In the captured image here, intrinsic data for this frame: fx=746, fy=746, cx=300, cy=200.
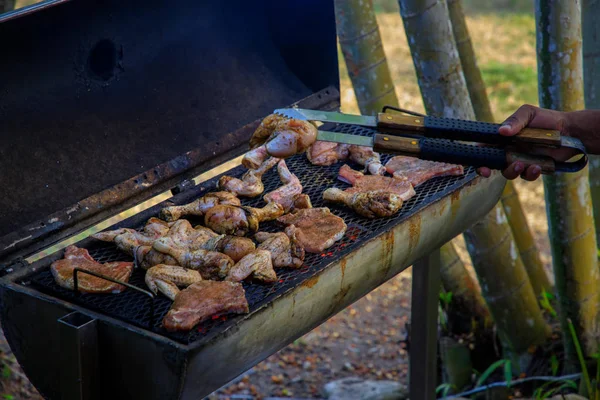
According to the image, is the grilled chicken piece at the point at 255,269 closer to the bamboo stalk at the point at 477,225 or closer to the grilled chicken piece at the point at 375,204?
the grilled chicken piece at the point at 375,204

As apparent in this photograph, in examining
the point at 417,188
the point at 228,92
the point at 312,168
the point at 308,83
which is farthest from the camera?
the point at 308,83

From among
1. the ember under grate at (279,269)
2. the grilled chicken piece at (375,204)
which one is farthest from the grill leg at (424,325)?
the grilled chicken piece at (375,204)

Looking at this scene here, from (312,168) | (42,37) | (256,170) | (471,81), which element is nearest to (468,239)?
(471,81)

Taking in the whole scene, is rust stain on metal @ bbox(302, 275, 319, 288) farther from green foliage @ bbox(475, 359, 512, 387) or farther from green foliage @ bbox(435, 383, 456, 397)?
green foliage @ bbox(435, 383, 456, 397)

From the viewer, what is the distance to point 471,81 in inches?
190

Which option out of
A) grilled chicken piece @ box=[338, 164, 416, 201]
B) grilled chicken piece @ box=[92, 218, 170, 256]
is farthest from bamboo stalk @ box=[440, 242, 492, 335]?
grilled chicken piece @ box=[92, 218, 170, 256]

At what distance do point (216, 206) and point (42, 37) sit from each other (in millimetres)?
1027

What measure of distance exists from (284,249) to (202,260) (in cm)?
30

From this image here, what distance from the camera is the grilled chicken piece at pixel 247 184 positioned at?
3.24m

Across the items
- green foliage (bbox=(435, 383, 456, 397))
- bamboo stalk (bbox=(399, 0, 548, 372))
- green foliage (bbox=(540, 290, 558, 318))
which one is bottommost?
green foliage (bbox=(435, 383, 456, 397))

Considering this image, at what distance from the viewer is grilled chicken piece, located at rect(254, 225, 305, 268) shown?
267 cm

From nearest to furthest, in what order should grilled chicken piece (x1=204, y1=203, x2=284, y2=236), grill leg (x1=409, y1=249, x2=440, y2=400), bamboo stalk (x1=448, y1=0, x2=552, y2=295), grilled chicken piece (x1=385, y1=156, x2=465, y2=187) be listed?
1. grilled chicken piece (x1=204, y1=203, x2=284, y2=236)
2. grilled chicken piece (x1=385, y1=156, x2=465, y2=187)
3. grill leg (x1=409, y1=249, x2=440, y2=400)
4. bamboo stalk (x1=448, y1=0, x2=552, y2=295)

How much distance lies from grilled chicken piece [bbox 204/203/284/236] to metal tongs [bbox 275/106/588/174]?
426 millimetres

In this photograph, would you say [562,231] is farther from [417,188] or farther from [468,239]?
[417,188]
